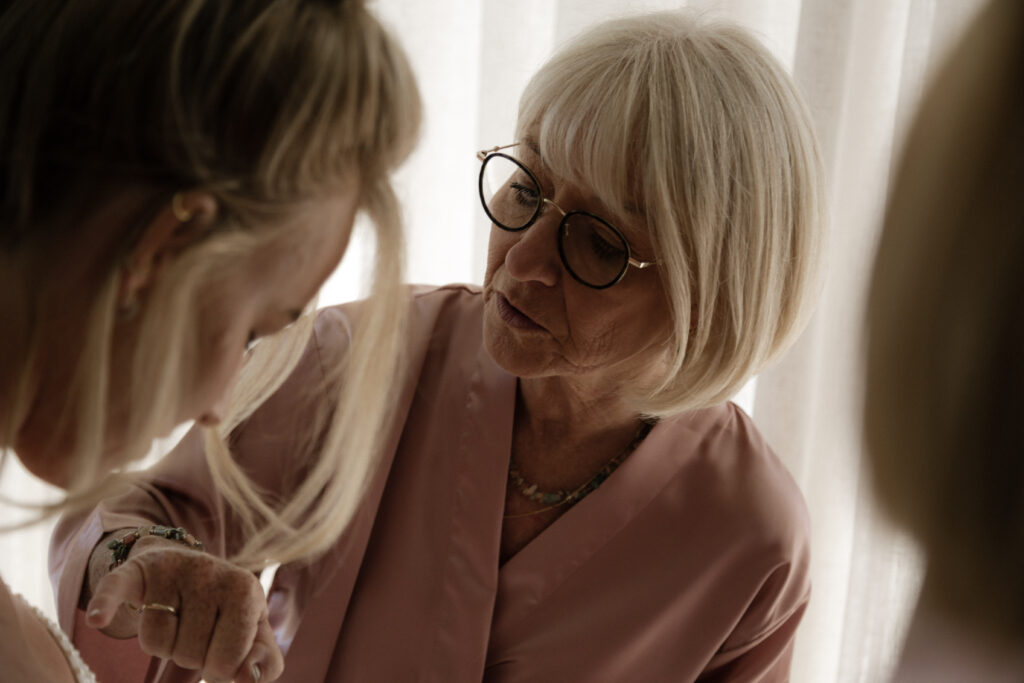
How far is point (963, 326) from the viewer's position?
1.32ft

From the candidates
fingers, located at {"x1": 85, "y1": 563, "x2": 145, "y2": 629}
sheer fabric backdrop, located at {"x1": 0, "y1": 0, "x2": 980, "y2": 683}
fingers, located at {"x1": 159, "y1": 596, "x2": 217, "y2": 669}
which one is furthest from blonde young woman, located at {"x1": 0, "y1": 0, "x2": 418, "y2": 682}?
sheer fabric backdrop, located at {"x1": 0, "y1": 0, "x2": 980, "y2": 683}

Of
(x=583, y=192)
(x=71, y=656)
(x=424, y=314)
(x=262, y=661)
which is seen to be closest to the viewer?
(x=71, y=656)

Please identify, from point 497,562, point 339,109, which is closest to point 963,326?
point 339,109

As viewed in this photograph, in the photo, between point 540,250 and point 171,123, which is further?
point 540,250

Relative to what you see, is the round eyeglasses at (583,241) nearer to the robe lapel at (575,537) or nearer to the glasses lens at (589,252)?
the glasses lens at (589,252)

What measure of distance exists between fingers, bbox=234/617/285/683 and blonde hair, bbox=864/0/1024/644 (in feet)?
2.40

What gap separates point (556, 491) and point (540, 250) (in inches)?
13.3

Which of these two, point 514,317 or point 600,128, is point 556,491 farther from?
point 600,128

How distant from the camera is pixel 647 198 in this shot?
1.07 meters

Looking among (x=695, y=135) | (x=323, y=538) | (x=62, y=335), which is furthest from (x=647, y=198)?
(x=62, y=335)

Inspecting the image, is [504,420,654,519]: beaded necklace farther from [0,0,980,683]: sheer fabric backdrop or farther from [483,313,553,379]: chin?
[0,0,980,683]: sheer fabric backdrop

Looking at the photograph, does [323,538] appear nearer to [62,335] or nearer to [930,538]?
[62,335]

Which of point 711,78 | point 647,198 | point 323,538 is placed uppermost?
point 711,78

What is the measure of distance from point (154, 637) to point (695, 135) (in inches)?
29.3
